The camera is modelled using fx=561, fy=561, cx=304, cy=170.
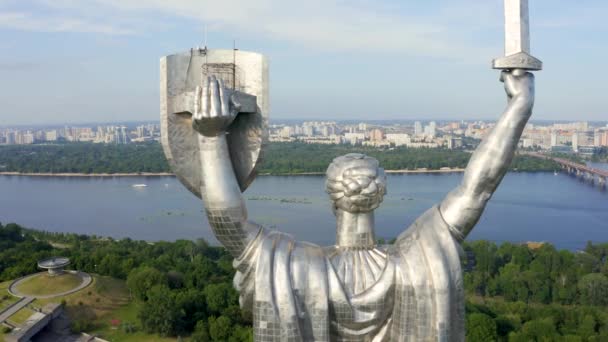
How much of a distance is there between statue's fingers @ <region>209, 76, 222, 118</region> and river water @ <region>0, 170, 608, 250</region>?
1546 centimetres

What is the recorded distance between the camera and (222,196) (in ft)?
7.33

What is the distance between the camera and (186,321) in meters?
9.93

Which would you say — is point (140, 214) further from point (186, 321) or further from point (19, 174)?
point (19, 174)

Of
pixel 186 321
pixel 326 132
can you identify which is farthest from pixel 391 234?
pixel 326 132

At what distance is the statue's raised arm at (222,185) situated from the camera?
2.20m

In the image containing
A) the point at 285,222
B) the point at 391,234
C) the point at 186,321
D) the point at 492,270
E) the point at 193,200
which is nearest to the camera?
the point at 186,321

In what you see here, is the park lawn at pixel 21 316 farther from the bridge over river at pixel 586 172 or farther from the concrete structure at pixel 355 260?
the bridge over river at pixel 586 172

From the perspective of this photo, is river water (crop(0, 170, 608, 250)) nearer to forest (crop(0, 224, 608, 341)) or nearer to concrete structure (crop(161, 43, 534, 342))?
forest (crop(0, 224, 608, 341))

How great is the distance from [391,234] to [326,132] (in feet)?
226

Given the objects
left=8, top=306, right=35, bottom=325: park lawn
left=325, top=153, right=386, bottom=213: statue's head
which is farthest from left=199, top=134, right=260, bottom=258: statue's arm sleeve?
left=8, top=306, right=35, bottom=325: park lawn

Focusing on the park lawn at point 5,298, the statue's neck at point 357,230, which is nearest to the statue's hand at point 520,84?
the statue's neck at point 357,230

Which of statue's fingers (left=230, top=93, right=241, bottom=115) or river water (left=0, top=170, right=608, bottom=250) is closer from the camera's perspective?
statue's fingers (left=230, top=93, right=241, bottom=115)

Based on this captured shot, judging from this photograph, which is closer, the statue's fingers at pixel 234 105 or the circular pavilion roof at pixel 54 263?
the statue's fingers at pixel 234 105

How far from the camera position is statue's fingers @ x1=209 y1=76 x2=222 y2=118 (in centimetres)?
214
